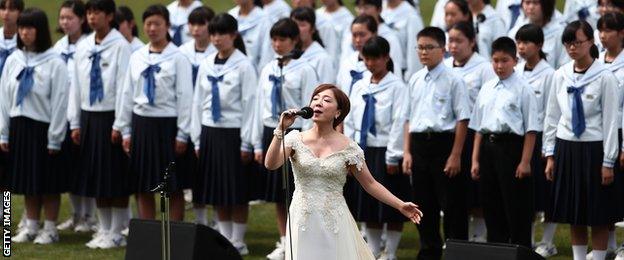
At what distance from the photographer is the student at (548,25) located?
14109 millimetres

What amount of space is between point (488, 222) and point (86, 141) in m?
3.56

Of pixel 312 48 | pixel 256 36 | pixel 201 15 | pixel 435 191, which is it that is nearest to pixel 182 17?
pixel 256 36

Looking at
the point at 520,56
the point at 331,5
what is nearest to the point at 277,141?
the point at 520,56

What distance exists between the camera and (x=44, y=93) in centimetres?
1384

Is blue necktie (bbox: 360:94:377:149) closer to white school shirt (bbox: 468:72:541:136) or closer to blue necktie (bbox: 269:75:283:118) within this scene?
blue necktie (bbox: 269:75:283:118)

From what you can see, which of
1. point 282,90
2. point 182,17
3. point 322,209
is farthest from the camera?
point 182,17

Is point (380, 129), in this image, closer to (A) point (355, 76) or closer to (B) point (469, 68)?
(A) point (355, 76)

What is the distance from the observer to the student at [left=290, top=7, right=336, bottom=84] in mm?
13484

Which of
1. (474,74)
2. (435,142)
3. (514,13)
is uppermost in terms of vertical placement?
(514,13)

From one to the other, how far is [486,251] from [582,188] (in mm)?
2304

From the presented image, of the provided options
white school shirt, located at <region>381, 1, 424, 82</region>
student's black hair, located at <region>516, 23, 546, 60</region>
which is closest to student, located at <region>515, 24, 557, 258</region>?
student's black hair, located at <region>516, 23, 546, 60</region>

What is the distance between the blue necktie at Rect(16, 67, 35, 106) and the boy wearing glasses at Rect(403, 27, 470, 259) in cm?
326

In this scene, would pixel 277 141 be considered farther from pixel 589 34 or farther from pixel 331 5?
pixel 331 5

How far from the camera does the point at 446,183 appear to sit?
1255cm
